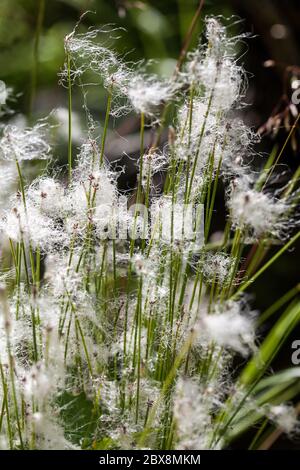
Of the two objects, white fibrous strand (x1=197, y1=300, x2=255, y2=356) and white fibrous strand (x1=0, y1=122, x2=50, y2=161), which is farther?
white fibrous strand (x1=0, y1=122, x2=50, y2=161)

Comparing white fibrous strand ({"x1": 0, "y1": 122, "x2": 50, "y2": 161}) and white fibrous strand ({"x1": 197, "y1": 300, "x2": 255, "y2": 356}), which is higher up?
white fibrous strand ({"x1": 0, "y1": 122, "x2": 50, "y2": 161})

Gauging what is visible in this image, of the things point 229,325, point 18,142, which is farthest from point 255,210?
point 18,142

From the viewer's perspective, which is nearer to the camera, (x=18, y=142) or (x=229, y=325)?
(x=229, y=325)

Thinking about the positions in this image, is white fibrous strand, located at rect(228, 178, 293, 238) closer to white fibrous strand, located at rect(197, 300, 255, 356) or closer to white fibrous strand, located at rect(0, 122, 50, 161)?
white fibrous strand, located at rect(197, 300, 255, 356)

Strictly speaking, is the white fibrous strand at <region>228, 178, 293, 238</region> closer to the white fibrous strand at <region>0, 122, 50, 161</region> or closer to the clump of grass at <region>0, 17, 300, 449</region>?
the clump of grass at <region>0, 17, 300, 449</region>

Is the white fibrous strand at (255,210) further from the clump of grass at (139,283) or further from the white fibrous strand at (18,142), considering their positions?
the white fibrous strand at (18,142)

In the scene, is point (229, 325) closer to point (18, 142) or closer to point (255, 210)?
point (255, 210)

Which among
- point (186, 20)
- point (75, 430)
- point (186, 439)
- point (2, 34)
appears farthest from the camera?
point (2, 34)

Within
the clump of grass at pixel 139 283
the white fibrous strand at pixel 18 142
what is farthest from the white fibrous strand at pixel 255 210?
the white fibrous strand at pixel 18 142

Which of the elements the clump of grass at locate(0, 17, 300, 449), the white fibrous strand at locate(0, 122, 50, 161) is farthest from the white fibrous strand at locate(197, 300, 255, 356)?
the white fibrous strand at locate(0, 122, 50, 161)

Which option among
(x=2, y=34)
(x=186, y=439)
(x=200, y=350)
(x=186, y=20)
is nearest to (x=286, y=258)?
(x=186, y=20)

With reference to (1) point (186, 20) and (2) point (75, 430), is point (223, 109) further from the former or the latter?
(1) point (186, 20)
